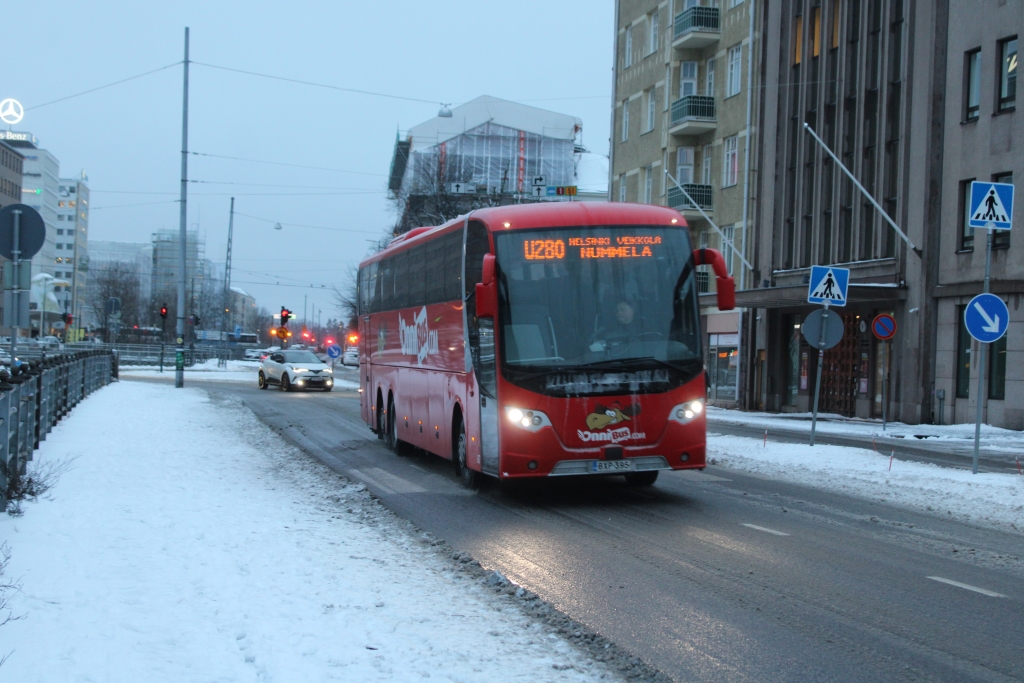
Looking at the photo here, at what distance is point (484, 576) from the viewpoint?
7875 mm

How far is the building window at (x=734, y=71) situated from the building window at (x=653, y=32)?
260 inches

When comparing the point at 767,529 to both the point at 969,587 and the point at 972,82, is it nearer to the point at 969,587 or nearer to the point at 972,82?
the point at 969,587

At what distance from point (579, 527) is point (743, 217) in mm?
30785

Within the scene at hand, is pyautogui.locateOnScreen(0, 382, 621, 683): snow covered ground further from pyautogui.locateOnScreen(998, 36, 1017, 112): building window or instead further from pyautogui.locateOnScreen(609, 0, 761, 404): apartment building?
pyautogui.locateOnScreen(609, 0, 761, 404): apartment building

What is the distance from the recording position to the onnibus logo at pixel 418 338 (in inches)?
570

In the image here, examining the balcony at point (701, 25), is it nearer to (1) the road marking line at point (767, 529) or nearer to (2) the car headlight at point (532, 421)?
(2) the car headlight at point (532, 421)

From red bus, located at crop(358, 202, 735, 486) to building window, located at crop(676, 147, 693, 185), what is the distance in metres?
33.2

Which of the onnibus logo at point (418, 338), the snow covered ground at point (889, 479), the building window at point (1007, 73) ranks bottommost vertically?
the snow covered ground at point (889, 479)

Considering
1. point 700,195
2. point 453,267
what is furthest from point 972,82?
point 453,267

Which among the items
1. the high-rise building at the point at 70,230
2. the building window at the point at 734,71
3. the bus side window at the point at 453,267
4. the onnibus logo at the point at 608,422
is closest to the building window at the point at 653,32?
the building window at the point at 734,71

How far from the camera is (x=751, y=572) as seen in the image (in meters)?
7.93

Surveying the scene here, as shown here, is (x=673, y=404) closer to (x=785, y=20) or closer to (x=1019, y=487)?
(x=1019, y=487)

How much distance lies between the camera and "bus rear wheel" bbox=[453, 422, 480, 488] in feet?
42.1

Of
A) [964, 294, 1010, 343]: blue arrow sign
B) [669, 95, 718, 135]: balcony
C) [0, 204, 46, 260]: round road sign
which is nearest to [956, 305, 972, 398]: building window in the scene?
[964, 294, 1010, 343]: blue arrow sign
